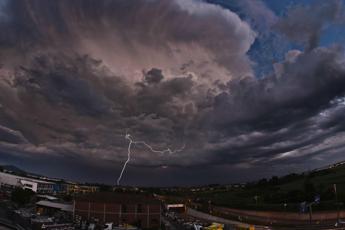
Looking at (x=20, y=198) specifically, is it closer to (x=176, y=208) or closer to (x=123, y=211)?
(x=176, y=208)

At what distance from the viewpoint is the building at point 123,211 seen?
100188 mm

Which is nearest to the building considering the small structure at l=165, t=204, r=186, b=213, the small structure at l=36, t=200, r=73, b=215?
the small structure at l=36, t=200, r=73, b=215

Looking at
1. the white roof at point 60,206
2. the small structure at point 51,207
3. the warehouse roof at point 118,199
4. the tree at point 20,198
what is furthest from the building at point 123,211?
the tree at point 20,198

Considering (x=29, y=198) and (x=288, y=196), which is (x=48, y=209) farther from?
(x=288, y=196)

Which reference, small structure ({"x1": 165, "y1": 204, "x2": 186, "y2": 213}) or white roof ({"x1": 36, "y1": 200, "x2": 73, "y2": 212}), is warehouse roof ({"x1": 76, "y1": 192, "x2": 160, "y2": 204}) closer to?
white roof ({"x1": 36, "y1": 200, "x2": 73, "y2": 212})

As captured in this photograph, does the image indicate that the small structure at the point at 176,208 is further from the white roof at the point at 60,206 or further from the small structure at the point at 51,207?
the small structure at the point at 51,207

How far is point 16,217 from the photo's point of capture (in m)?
88.9

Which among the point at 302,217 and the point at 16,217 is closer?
the point at 16,217

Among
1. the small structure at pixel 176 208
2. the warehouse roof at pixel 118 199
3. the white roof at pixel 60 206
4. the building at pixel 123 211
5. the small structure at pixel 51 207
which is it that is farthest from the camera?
the small structure at pixel 176 208

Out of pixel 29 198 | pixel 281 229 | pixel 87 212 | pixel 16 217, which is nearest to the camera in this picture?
pixel 16 217

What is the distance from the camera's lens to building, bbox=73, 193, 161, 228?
100188 mm

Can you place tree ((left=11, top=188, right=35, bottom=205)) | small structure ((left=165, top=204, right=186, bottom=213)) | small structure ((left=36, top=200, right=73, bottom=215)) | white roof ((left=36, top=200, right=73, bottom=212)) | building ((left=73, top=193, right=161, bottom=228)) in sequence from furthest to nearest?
small structure ((left=165, top=204, right=186, bottom=213)) → tree ((left=11, top=188, right=35, bottom=205)) → small structure ((left=36, top=200, right=73, bottom=215)) → white roof ((left=36, top=200, right=73, bottom=212)) → building ((left=73, top=193, right=161, bottom=228))

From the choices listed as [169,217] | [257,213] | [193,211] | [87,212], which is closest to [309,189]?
[257,213]

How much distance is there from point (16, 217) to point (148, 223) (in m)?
34.9
